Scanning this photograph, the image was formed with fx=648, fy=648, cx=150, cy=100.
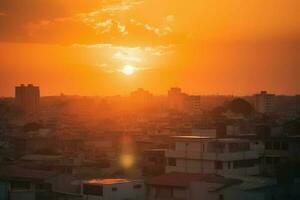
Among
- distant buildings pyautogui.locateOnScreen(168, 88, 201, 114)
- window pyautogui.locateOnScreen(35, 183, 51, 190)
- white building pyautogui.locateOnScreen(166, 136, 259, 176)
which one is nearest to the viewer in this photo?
window pyautogui.locateOnScreen(35, 183, 51, 190)

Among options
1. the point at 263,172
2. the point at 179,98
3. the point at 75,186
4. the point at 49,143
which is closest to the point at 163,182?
the point at 75,186

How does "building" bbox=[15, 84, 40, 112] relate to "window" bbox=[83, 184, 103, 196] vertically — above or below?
above

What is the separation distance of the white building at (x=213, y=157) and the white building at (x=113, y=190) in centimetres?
558

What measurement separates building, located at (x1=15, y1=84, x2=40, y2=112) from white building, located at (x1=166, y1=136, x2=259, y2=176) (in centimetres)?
12599

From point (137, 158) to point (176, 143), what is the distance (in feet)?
22.2

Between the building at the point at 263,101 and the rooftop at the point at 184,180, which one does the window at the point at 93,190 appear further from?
the building at the point at 263,101

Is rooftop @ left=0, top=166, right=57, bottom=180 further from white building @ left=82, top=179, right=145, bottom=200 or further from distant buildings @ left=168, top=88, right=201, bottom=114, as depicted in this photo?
distant buildings @ left=168, top=88, right=201, bottom=114

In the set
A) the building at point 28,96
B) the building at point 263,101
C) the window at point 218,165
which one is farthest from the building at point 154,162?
the building at point 28,96

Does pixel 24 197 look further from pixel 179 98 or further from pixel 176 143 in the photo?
pixel 179 98

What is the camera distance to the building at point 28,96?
154m

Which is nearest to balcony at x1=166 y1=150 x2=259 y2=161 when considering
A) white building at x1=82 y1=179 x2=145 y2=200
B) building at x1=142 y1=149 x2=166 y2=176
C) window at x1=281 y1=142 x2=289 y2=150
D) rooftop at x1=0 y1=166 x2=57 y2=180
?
building at x1=142 y1=149 x2=166 y2=176

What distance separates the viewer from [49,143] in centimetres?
4678

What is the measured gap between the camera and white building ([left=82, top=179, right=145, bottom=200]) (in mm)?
22656

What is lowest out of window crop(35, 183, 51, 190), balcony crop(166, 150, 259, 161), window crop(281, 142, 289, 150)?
window crop(35, 183, 51, 190)
